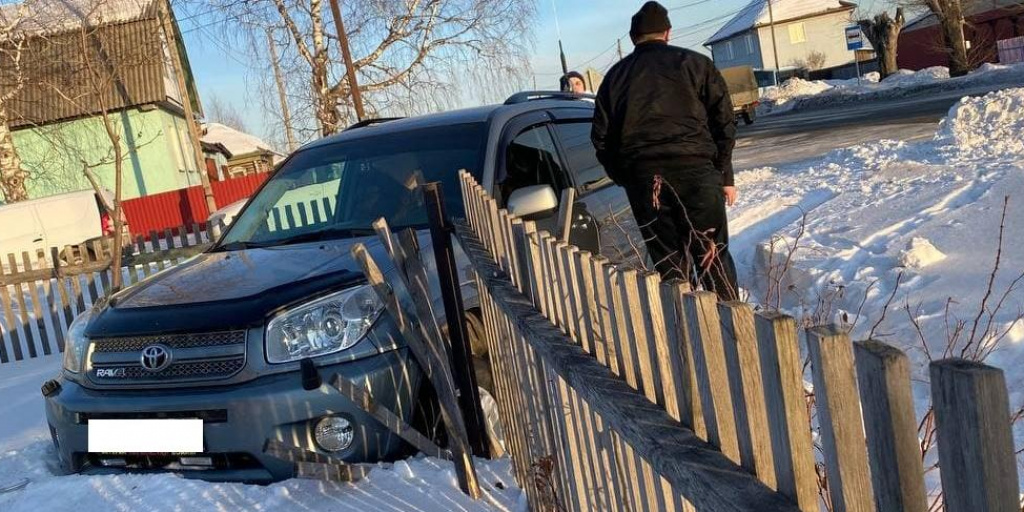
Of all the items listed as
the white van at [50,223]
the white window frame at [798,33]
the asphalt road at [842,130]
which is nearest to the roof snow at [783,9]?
the white window frame at [798,33]

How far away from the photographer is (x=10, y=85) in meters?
20.5

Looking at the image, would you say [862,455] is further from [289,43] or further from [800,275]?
[289,43]

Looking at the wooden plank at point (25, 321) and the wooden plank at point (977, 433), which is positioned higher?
the wooden plank at point (977, 433)

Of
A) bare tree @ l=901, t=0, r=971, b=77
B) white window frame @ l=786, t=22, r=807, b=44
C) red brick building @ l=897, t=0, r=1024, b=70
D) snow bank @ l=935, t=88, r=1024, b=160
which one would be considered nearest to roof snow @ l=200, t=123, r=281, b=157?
bare tree @ l=901, t=0, r=971, b=77

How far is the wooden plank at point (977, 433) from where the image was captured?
2.91ft

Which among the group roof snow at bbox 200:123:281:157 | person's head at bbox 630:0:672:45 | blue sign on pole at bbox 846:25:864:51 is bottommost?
person's head at bbox 630:0:672:45

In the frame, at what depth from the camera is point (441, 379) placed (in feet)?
12.7

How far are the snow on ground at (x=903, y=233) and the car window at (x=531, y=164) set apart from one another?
1.38 metres

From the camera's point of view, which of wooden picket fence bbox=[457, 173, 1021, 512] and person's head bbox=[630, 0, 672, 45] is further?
person's head bbox=[630, 0, 672, 45]

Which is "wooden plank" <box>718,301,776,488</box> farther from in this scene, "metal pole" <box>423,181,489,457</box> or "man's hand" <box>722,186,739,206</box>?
"man's hand" <box>722,186,739,206</box>

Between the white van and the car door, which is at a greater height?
the white van

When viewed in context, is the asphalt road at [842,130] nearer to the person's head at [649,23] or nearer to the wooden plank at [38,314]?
the wooden plank at [38,314]

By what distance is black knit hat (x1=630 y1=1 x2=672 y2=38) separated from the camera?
475 centimetres

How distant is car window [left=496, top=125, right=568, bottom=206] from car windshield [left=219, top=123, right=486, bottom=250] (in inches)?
8.0
